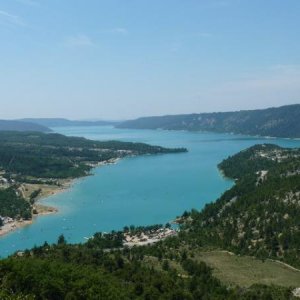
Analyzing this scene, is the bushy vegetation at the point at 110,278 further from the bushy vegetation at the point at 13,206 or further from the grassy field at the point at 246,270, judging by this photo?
the bushy vegetation at the point at 13,206

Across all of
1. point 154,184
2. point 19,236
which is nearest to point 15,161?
point 154,184

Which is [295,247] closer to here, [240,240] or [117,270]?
[240,240]

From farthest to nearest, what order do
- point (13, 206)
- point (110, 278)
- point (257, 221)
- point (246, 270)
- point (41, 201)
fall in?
point (41, 201) → point (13, 206) → point (257, 221) → point (246, 270) → point (110, 278)

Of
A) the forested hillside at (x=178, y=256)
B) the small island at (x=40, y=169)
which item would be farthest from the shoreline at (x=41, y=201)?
the forested hillside at (x=178, y=256)

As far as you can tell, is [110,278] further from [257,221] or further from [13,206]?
[13,206]

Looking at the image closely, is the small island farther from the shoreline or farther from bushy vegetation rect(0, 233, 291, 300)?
bushy vegetation rect(0, 233, 291, 300)

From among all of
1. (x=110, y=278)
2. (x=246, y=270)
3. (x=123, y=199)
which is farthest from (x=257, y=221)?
(x=123, y=199)

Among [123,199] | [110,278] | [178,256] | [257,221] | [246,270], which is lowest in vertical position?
[123,199]
